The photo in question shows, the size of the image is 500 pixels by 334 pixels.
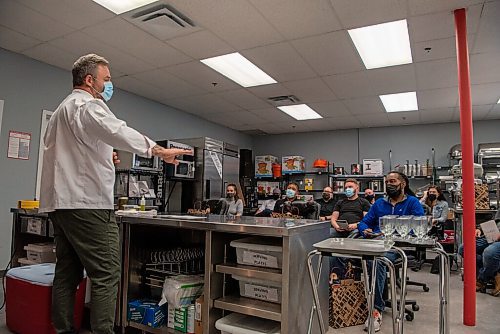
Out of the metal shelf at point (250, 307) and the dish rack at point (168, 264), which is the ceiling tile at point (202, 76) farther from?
the metal shelf at point (250, 307)

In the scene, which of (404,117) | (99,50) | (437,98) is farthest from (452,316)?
(404,117)

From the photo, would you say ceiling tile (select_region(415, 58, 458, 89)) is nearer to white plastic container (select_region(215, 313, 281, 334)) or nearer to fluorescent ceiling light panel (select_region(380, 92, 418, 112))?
fluorescent ceiling light panel (select_region(380, 92, 418, 112))

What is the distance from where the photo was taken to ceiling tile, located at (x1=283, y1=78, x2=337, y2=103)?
208 inches

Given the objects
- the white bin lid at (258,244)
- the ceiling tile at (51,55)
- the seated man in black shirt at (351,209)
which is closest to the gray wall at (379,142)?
the seated man in black shirt at (351,209)

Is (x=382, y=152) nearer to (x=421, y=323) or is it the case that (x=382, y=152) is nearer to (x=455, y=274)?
(x=455, y=274)

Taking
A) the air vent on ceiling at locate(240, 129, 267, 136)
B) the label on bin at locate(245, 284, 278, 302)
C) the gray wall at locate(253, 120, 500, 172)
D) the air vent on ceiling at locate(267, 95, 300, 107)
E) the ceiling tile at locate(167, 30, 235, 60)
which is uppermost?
the ceiling tile at locate(167, 30, 235, 60)

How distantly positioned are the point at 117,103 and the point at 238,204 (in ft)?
8.61

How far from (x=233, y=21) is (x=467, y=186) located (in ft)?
8.71

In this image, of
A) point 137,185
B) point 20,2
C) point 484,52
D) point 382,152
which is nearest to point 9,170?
point 137,185

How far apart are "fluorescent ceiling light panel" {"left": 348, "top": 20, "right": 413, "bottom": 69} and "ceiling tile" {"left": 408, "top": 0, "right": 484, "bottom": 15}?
0.81 ft

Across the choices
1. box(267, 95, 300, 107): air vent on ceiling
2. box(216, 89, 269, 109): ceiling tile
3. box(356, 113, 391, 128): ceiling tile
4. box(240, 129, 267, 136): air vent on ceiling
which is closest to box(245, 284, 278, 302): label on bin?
box(216, 89, 269, 109): ceiling tile

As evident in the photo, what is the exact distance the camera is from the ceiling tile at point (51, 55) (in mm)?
4227

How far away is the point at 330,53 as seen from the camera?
423 centimetres

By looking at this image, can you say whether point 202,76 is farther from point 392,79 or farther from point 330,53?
point 392,79
